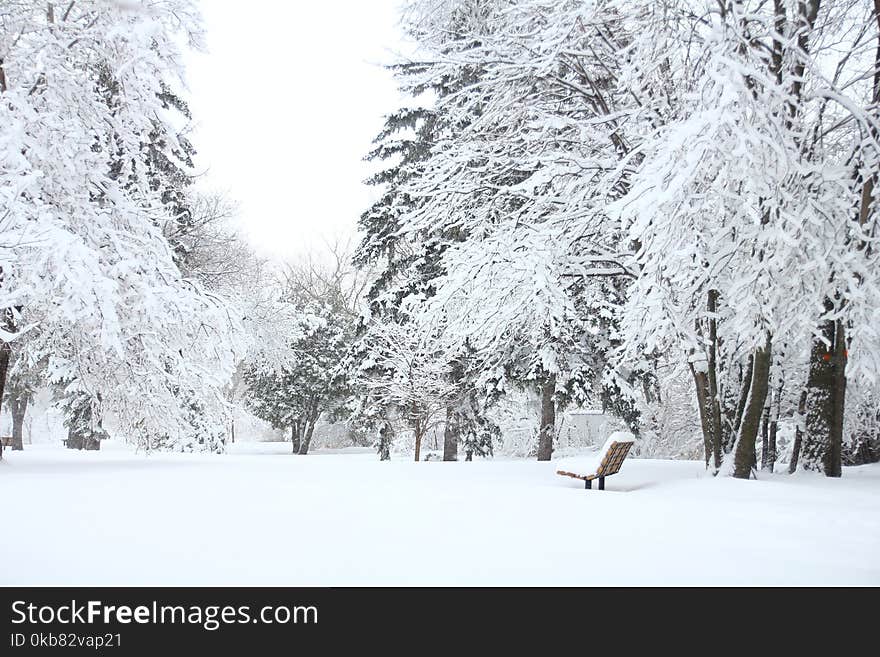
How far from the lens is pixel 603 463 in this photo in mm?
7527

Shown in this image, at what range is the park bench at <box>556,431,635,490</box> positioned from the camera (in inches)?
296

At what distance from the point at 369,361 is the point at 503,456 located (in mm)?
9420

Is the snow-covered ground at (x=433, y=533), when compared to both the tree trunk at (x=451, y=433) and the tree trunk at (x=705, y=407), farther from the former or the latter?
the tree trunk at (x=451, y=433)

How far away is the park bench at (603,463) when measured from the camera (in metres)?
7.52

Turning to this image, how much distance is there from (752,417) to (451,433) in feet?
37.2

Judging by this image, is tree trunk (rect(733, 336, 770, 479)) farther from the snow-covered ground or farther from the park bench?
the park bench

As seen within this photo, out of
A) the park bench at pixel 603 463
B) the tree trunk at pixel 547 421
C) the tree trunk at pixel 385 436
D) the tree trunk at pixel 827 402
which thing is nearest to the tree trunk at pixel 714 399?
the tree trunk at pixel 827 402

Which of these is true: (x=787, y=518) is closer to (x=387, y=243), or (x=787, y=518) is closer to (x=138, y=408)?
(x=138, y=408)

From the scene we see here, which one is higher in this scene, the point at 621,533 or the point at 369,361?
the point at 369,361

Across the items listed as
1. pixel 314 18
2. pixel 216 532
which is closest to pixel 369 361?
pixel 216 532

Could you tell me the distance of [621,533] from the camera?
474 centimetres

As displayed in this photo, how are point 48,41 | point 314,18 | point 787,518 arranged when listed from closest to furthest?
point 314,18
point 787,518
point 48,41

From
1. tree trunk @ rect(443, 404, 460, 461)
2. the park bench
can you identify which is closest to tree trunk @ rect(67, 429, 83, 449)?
tree trunk @ rect(443, 404, 460, 461)

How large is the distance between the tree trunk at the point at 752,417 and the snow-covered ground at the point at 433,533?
16.4 inches
